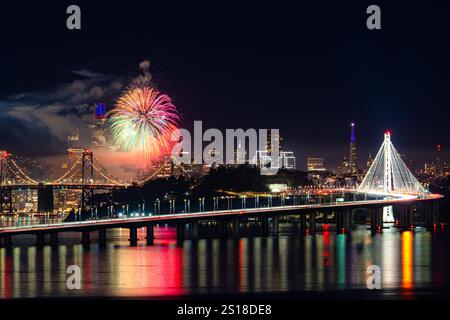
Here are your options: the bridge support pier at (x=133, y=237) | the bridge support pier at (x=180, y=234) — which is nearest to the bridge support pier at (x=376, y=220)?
the bridge support pier at (x=180, y=234)

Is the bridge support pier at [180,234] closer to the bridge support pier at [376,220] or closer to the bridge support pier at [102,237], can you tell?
the bridge support pier at [102,237]

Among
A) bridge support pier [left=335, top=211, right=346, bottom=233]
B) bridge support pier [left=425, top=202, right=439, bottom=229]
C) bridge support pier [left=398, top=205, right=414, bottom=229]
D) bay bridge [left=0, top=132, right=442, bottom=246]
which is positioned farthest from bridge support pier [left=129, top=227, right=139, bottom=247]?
bridge support pier [left=425, top=202, right=439, bottom=229]

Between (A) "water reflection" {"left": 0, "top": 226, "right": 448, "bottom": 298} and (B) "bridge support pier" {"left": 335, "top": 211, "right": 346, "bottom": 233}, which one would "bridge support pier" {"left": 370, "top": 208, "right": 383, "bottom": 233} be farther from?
(A) "water reflection" {"left": 0, "top": 226, "right": 448, "bottom": 298}

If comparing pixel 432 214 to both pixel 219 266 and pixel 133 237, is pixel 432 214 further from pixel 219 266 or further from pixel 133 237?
pixel 219 266

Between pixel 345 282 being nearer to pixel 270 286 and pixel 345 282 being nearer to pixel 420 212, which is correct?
pixel 270 286

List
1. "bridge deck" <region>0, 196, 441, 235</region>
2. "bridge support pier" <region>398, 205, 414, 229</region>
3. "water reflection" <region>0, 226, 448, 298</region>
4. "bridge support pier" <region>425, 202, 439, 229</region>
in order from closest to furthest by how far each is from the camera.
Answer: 1. "water reflection" <region>0, 226, 448, 298</region>
2. "bridge deck" <region>0, 196, 441, 235</region>
3. "bridge support pier" <region>398, 205, 414, 229</region>
4. "bridge support pier" <region>425, 202, 439, 229</region>

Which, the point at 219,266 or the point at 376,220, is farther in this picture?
the point at 376,220

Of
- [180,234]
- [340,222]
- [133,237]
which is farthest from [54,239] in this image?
[340,222]
